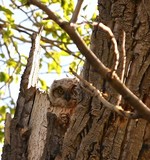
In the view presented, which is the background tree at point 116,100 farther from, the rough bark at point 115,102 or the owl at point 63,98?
the owl at point 63,98

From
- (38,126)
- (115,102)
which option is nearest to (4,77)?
(38,126)

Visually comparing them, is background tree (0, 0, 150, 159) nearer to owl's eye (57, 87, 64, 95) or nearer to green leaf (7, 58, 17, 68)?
owl's eye (57, 87, 64, 95)

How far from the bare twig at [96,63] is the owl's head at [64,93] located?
1096mm

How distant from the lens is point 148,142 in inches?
80.0

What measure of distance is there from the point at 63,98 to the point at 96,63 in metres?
1.23

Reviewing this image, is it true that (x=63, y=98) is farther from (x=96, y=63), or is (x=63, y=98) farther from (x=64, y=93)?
(x=96, y=63)

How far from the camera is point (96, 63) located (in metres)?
1.40

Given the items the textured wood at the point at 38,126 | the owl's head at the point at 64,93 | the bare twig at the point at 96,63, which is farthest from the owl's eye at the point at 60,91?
the bare twig at the point at 96,63

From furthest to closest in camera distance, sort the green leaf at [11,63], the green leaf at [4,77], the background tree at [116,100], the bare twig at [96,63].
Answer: the green leaf at [11,63] < the green leaf at [4,77] < the background tree at [116,100] < the bare twig at [96,63]

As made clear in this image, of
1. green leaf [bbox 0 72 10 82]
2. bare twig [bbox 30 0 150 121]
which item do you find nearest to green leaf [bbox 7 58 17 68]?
green leaf [bbox 0 72 10 82]

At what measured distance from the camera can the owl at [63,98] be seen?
8.15 feet

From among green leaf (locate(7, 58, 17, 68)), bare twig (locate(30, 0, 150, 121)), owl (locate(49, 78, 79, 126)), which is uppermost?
green leaf (locate(7, 58, 17, 68))

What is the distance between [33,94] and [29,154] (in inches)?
14.0

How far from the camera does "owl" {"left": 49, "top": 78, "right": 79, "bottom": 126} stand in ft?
8.15
